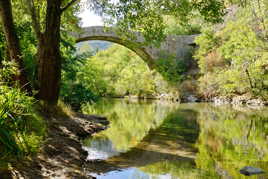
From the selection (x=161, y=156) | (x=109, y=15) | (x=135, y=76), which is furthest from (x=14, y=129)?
(x=135, y=76)

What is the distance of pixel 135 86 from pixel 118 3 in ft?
69.9

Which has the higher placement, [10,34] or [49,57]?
[10,34]

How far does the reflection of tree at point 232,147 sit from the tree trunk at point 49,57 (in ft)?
9.49

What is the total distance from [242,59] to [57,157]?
42.1 ft

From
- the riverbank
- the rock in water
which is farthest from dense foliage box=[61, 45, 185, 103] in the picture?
the rock in water

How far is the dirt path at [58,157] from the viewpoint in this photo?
3245 millimetres

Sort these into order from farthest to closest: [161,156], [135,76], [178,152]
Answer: [135,76] < [178,152] < [161,156]

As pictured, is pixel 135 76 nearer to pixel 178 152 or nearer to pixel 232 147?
pixel 232 147

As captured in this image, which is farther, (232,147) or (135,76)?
(135,76)

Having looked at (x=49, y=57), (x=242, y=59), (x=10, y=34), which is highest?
(x=242, y=59)

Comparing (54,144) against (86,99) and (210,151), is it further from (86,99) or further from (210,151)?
(86,99)

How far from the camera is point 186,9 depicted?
21.5ft

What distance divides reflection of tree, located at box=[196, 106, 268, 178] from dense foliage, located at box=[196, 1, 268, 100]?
575cm

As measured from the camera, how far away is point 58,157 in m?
4.09
